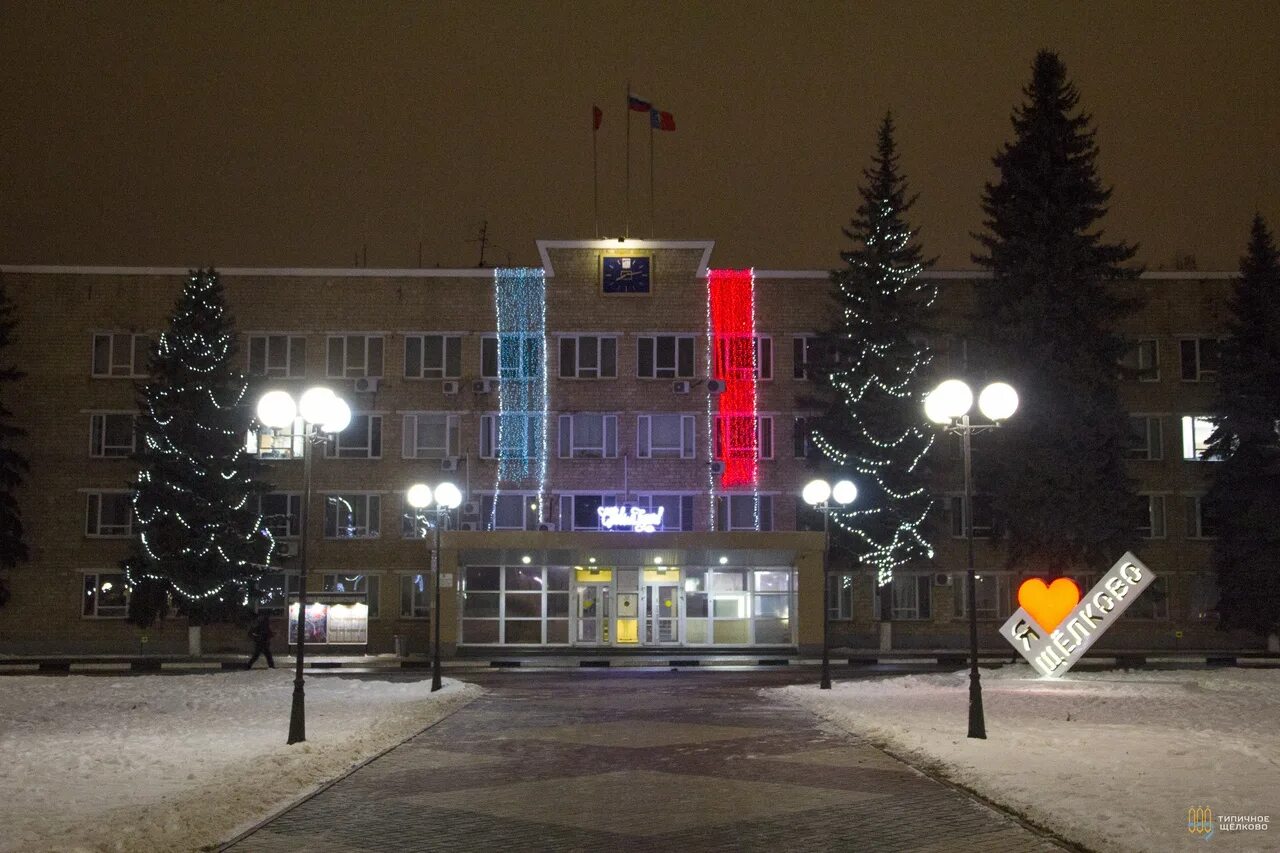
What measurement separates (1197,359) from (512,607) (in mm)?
29406

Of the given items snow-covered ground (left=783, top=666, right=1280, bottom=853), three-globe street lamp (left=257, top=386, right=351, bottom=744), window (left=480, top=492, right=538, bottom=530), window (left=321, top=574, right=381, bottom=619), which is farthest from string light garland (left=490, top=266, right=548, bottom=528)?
three-globe street lamp (left=257, top=386, right=351, bottom=744)

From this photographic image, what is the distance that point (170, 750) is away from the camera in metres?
16.9

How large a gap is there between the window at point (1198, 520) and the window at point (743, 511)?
56.5 feet

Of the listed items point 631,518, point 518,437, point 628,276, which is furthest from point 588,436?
point 628,276

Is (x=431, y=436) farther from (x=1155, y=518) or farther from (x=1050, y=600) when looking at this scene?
(x=1050, y=600)

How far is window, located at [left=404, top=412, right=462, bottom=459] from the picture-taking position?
53031 millimetres

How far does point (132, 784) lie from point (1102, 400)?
116 ft

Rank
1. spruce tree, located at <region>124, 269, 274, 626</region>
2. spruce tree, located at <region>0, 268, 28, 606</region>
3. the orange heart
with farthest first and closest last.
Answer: spruce tree, located at <region>0, 268, 28, 606</region>
spruce tree, located at <region>124, 269, 274, 626</region>
the orange heart

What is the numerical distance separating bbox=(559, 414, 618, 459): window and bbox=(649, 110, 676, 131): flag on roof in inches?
447

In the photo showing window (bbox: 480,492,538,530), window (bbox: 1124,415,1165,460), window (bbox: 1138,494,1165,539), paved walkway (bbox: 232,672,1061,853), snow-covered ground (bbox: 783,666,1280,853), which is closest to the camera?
paved walkway (bbox: 232,672,1061,853)

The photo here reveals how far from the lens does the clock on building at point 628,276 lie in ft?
174

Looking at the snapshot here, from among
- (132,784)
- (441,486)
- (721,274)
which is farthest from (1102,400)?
(132,784)

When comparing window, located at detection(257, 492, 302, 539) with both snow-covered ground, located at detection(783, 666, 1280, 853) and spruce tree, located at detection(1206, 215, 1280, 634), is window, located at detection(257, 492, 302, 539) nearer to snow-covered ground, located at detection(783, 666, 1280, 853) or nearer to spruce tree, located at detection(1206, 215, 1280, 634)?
snow-covered ground, located at detection(783, 666, 1280, 853)

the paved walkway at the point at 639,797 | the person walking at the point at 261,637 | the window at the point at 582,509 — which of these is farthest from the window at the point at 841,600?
the paved walkway at the point at 639,797
